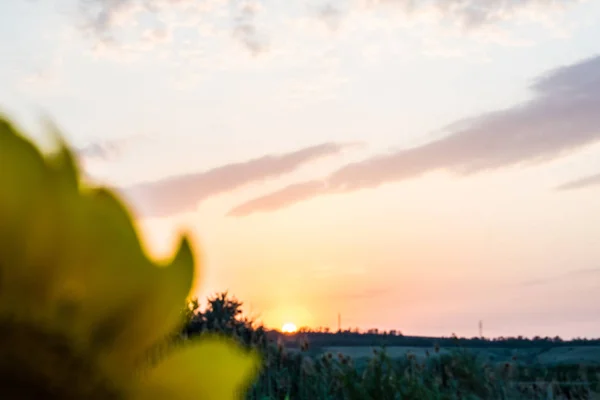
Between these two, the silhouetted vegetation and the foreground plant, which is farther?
the silhouetted vegetation

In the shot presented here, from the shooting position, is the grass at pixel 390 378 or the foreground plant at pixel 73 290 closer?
the foreground plant at pixel 73 290

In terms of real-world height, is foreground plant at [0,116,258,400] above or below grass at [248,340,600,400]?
below

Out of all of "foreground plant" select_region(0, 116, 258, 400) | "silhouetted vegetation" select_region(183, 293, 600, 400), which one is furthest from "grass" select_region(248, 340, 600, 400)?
"foreground plant" select_region(0, 116, 258, 400)

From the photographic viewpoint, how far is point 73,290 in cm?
24

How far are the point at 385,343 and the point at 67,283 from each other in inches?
252

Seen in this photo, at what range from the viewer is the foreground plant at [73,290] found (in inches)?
9.0

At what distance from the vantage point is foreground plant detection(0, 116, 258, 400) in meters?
0.23

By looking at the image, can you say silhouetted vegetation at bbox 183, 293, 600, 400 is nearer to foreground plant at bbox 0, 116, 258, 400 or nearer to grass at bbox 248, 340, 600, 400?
grass at bbox 248, 340, 600, 400

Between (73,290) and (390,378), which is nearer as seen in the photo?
(73,290)

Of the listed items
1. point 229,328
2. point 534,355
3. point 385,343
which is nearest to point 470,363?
point 385,343

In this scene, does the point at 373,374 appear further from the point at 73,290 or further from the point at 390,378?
the point at 73,290

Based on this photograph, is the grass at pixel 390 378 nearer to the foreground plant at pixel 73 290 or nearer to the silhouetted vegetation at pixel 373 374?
the silhouetted vegetation at pixel 373 374

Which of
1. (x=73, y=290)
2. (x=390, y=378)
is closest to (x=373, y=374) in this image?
(x=390, y=378)

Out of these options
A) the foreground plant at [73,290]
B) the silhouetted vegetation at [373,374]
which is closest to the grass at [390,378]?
the silhouetted vegetation at [373,374]
